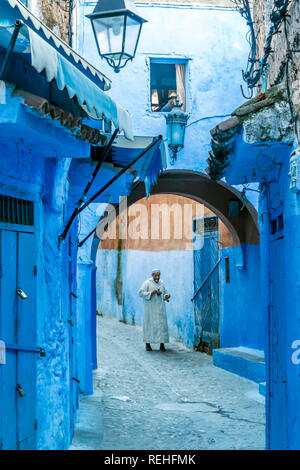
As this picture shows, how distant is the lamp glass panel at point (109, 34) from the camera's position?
6.80 metres

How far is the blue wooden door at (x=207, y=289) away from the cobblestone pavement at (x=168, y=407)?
54 centimetres

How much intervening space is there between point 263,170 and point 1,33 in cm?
280

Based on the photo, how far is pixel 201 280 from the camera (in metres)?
13.9

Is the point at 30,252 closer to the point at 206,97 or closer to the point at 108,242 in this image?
the point at 206,97

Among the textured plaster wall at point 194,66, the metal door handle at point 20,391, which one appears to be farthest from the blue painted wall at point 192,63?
the metal door handle at point 20,391

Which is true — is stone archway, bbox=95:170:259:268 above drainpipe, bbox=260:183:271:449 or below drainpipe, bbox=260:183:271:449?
above

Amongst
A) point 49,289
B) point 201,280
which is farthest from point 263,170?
point 201,280

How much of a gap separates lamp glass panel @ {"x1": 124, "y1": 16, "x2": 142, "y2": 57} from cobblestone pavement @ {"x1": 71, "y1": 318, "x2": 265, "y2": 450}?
13.5 ft

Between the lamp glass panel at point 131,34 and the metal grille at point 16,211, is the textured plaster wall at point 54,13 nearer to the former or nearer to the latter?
the lamp glass panel at point 131,34

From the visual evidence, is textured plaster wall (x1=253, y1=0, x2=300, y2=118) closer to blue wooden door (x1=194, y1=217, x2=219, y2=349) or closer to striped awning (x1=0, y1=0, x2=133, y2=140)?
striped awning (x1=0, y1=0, x2=133, y2=140)

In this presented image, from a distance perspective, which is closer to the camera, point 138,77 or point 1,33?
point 1,33

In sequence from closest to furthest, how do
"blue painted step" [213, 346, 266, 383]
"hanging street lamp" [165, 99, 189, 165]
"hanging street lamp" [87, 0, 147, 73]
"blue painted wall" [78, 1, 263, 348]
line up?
"hanging street lamp" [87, 0, 147, 73]
"hanging street lamp" [165, 99, 189, 165]
"blue painted step" [213, 346, 266, 383]
"blue painted wall" [78, 1, 263, 348]

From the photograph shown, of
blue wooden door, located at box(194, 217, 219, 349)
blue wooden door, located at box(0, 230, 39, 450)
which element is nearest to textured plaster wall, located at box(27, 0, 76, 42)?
blue wooden door, located at box(0, 230, 39, 450)

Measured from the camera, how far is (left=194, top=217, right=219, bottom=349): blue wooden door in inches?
507
